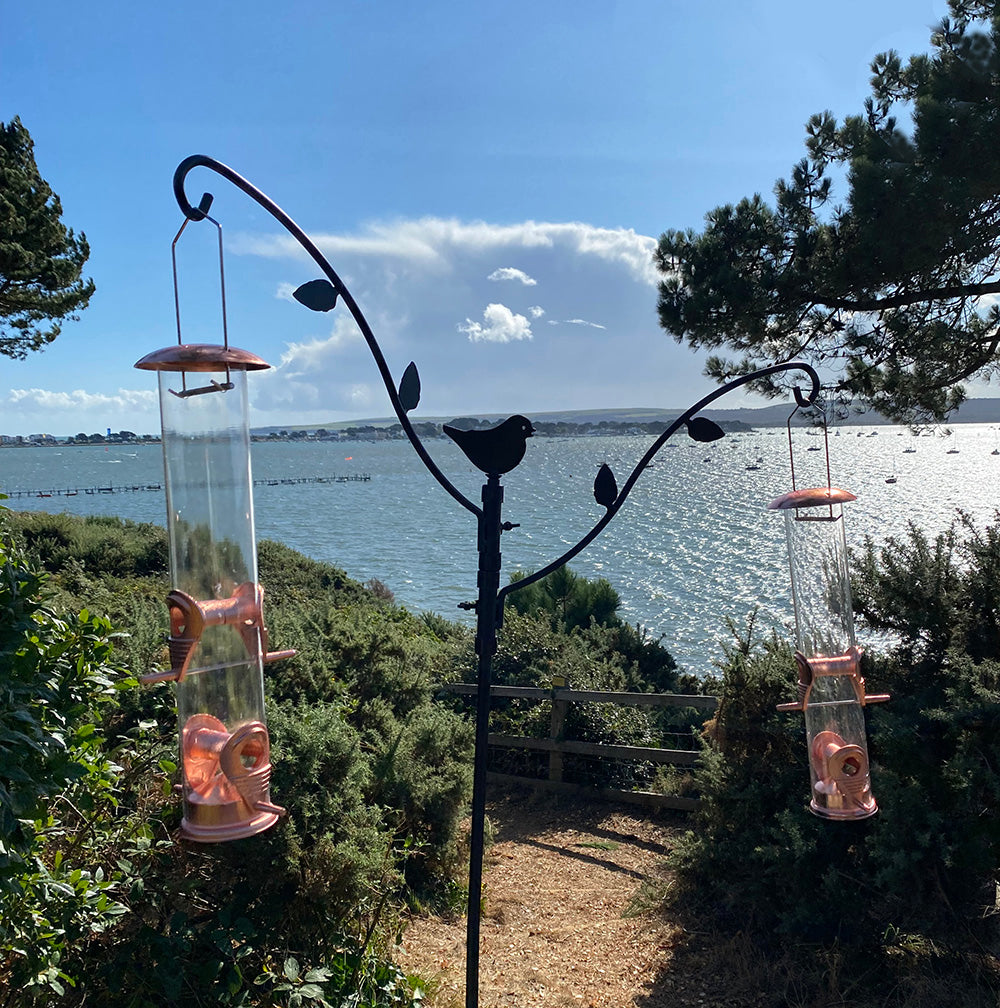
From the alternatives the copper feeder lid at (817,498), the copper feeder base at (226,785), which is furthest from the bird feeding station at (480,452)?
the copper feeder base at (226,785)

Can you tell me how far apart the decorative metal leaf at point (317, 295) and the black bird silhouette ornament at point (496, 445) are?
56 cm

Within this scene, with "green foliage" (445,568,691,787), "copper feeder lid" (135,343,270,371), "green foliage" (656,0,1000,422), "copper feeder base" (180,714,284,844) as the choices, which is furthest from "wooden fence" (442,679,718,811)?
"copper feeder lid" (135,343,270,371)

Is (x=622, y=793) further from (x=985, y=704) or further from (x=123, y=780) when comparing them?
(x=123, y=780)

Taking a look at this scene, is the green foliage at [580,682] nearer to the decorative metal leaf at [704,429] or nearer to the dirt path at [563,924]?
the dirt path at [563,924]

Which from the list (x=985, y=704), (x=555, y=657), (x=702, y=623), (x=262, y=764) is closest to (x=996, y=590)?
(x=985, y=704)

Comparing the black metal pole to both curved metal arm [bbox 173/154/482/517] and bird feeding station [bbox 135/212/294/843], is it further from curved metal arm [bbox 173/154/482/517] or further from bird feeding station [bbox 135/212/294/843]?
bird feeding station [bbox 135/212/294/843]

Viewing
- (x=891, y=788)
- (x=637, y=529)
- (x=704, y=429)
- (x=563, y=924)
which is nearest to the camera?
(x=704, y=429)

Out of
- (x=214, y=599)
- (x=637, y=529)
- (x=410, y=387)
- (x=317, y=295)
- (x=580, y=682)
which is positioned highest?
(x=317, y=295)

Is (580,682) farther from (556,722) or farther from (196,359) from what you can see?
(196,359)

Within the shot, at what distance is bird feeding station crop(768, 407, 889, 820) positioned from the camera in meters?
2.64

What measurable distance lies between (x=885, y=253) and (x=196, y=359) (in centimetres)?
615

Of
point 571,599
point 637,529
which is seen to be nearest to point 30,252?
point 571,599

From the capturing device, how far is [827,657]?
2699 millimetres

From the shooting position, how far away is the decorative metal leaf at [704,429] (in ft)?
9.05
